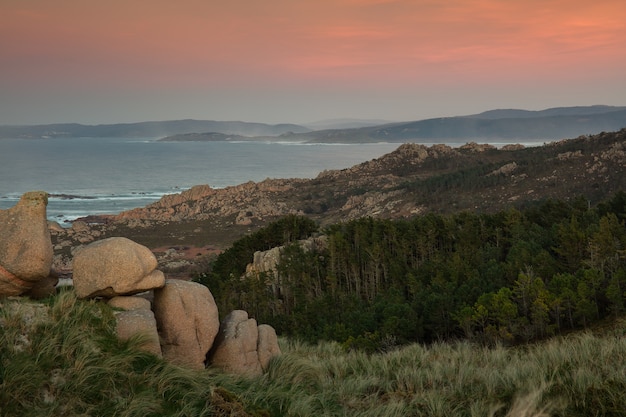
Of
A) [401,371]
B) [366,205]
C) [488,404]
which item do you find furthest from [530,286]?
[366,205]

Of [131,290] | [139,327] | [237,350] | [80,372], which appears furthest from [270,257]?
[80,372]

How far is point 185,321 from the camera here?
445 inches

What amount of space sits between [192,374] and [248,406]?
1.61 metres

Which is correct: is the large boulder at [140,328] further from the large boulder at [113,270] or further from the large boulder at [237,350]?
the large boulder at [237,350]

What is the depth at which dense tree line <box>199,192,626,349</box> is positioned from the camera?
A: 27891 millimetres

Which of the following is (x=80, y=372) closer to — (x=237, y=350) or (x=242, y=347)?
(x=237, y=350)

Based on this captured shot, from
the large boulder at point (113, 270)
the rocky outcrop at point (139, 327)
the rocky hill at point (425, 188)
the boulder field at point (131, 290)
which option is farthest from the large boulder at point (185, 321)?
the rocky hill at point (425, 188)

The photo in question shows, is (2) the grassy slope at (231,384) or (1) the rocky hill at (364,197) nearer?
(2) the grassy slope at (231,384)

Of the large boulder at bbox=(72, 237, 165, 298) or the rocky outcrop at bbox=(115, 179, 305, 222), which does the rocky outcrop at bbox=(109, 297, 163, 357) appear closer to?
the large boulder at bbox=(72, 237, 165, 298)

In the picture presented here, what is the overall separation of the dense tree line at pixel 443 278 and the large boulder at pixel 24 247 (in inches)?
658

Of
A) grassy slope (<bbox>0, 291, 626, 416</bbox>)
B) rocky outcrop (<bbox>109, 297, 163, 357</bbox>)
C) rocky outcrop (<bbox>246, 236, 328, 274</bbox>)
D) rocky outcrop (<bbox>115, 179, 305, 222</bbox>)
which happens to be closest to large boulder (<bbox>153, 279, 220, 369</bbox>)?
rocky outcrop (<bbox>109, 297, 163, 357</bbox>)

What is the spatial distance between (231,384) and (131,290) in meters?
3.42

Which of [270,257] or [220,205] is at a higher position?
[270,257]

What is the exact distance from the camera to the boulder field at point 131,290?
10391 mm
